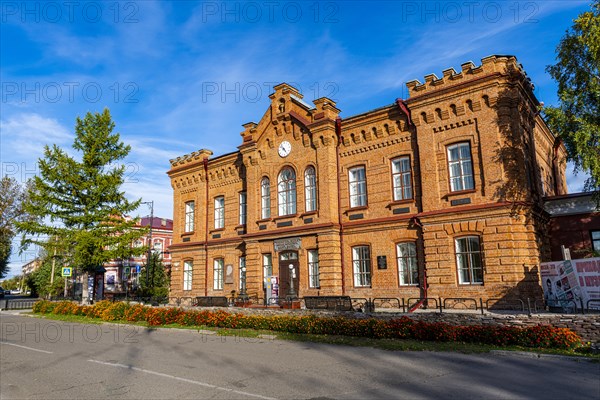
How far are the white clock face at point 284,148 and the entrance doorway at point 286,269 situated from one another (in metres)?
5.80

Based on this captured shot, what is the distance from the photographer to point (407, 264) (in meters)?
20.5

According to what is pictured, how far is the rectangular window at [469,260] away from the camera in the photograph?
720 inches

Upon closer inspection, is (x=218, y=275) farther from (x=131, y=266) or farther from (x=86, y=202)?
(x=131, y=266)

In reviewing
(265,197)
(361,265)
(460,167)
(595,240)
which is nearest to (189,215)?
(265,197)

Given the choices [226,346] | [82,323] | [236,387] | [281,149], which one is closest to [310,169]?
[281,149]

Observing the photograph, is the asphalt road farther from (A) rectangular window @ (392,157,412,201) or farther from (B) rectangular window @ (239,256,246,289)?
(B) rectangular window @ (239,256,246,289)

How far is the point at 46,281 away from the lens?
191ft

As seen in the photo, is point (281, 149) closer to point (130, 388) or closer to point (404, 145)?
point (404, 145)

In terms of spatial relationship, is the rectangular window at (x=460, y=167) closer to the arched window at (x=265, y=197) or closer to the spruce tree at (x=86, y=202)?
the arched window at (x=265, y=197)

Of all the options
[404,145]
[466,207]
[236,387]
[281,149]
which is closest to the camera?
[236,387]

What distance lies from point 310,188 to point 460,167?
8.15m

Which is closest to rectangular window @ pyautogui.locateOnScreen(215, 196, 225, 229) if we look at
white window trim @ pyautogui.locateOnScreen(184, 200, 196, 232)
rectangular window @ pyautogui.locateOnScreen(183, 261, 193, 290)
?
white window trim @ pyautogui.locateOnScreen(184, 200, 196, 232)

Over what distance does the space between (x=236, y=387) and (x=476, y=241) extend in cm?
1382

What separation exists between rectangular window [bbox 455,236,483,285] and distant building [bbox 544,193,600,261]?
4827 mm
